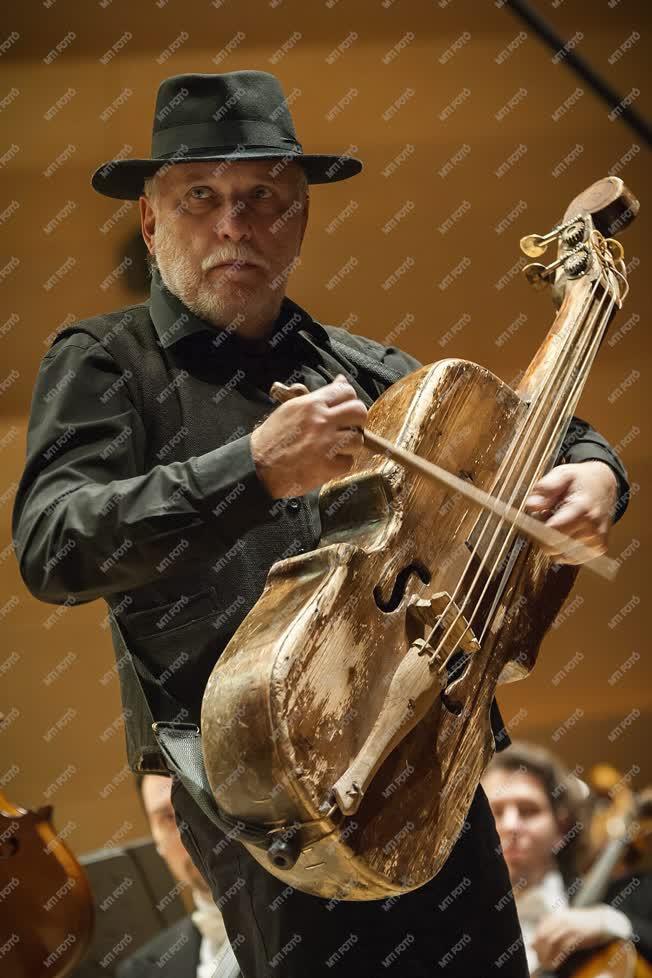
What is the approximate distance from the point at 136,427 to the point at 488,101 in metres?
2.52

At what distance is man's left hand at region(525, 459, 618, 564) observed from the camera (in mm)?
1715

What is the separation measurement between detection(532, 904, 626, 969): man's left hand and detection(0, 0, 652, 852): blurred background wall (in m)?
1.15

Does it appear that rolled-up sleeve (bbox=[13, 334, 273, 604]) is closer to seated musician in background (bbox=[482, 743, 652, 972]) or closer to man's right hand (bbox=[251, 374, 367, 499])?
man's right hand (bbox=[251, 374, 367, 499])

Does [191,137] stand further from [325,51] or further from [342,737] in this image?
[325,51]

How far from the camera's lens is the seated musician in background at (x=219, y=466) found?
1459 millimetres

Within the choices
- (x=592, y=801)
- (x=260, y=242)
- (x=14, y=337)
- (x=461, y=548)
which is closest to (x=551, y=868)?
(x=592, y=801)

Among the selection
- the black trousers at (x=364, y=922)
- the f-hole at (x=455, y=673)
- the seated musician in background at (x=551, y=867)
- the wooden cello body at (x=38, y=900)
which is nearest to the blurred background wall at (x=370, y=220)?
the seated musician in background at (x=551, y=867)

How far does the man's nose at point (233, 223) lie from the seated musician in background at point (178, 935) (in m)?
1.61

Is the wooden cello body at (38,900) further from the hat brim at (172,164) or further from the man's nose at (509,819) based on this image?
the hat brim at (172,164)

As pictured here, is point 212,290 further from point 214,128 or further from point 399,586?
point 399,586

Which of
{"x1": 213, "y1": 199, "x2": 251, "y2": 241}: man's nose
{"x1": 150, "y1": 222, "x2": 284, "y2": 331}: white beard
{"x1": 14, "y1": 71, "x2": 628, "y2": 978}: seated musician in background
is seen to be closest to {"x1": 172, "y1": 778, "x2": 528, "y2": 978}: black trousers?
{"x1": 14, "y1": 71, "x2": 628, "y2": 978}: seated musician in background

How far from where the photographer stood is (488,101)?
3.80m

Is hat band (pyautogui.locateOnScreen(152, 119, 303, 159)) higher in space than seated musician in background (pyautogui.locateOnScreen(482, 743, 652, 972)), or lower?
higher

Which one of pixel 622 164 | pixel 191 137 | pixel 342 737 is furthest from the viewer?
pixel 622 164
